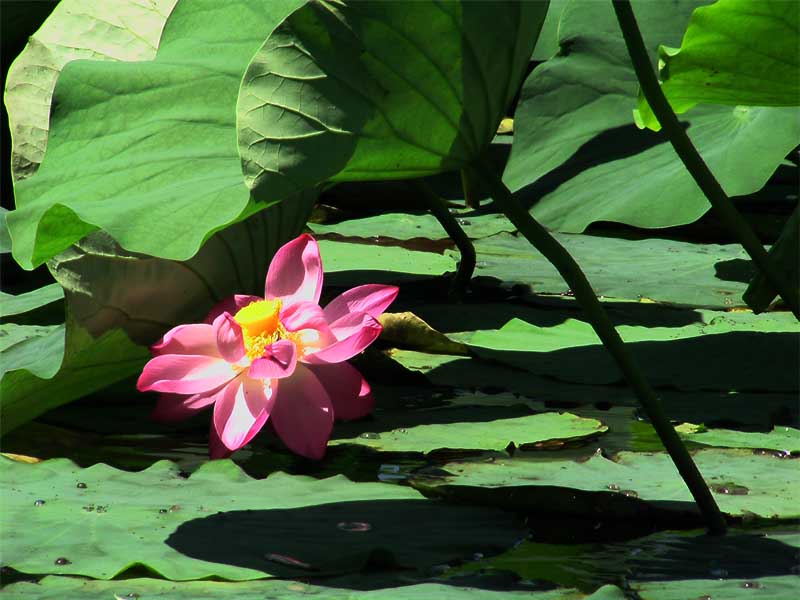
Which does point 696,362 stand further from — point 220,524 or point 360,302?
point 220,524

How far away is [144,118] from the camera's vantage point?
131cm

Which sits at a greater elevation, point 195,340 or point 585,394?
point 195,340

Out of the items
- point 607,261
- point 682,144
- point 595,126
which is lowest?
point 607,261

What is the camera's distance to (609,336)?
1199mm

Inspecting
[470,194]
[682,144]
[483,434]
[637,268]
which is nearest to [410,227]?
[470,194]

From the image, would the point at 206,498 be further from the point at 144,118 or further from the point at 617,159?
the point at 617,159

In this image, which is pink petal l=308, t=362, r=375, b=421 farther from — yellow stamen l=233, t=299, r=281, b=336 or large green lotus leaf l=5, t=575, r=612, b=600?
large green lotus leaf l=5, t=575, r=612, b=600

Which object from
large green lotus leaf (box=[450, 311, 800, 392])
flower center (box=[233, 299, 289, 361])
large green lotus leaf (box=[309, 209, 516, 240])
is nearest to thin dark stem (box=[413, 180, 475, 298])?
large green lotus leaf (box=[450, 311, 800, 392])

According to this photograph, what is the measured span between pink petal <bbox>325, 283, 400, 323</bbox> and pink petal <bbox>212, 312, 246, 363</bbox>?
0.14 metres

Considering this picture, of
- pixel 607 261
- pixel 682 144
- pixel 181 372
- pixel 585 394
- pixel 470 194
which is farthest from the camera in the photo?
pixel 470 194

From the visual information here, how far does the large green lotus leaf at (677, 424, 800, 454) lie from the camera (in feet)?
4.88

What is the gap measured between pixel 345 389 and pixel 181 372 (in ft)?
0.63

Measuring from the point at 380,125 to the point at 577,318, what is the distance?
3.82 ft

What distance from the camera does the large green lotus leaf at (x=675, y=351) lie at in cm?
177
